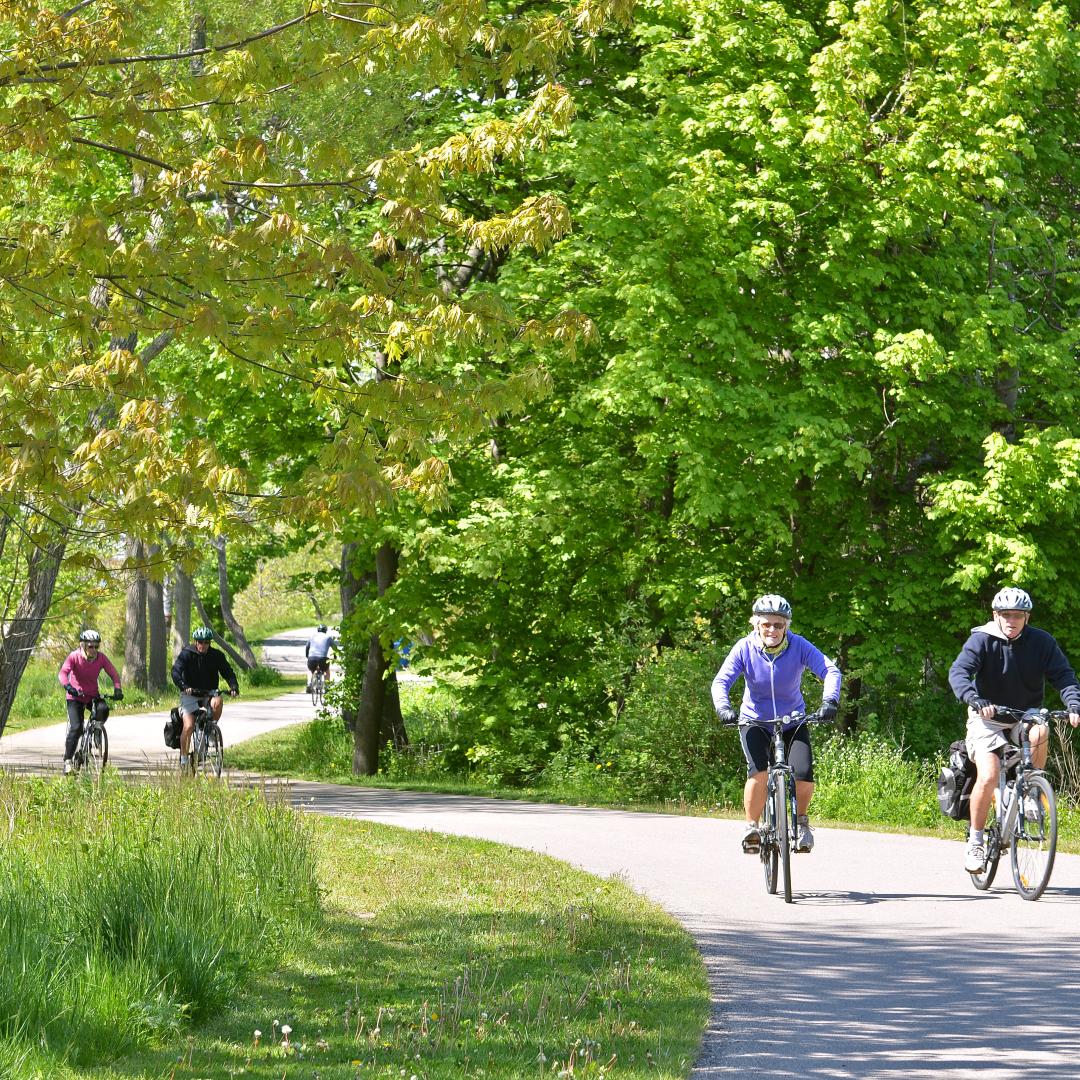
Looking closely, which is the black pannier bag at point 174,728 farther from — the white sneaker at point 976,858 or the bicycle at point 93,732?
the white sneaker at point 976,858

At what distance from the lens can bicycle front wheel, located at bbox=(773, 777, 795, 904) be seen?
32.6 ft

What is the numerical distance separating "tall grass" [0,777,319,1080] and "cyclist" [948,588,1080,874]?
442 centimetres

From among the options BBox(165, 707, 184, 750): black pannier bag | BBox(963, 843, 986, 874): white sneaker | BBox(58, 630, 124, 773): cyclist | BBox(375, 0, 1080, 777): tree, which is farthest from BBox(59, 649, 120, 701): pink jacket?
BBox(963, 843, 986, 874): white sneaker

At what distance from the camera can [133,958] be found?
710cm

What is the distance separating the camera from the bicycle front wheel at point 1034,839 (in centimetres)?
991

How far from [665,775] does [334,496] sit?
11.4 meters

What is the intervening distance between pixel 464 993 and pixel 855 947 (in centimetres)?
258

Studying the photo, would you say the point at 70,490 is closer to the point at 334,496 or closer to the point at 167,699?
the point at 334,496

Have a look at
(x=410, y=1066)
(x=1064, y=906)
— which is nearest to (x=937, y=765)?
(x=1064, y=906)

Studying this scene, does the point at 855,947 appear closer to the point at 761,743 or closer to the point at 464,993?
the point at 761,743

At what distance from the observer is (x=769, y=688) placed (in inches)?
404

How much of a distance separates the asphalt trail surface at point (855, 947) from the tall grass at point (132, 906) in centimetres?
90

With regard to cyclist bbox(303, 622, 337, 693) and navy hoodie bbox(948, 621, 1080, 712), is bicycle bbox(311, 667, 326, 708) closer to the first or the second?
cyclist bbox(303, 622, 337, 693)

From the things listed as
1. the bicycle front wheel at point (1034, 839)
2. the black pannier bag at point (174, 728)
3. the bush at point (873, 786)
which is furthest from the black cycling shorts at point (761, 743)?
the black pannier bag at point (174, 728)
